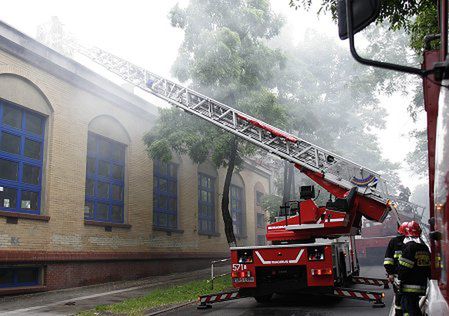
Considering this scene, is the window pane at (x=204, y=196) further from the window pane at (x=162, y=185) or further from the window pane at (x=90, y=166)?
the window pane at (x=90, y=166)

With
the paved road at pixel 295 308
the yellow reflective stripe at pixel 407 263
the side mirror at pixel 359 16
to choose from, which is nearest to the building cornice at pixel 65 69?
the paved road at pixel 295 308

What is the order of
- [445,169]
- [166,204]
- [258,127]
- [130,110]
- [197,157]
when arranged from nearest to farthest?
[445,169] → [258,127] → [197,157] → [130,110] → [166,204]

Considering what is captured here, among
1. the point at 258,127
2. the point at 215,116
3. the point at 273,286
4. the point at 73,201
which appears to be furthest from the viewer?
the point at 73,201

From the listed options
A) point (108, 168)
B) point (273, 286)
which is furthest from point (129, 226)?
point (273, 286)

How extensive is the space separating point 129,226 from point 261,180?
571 inches

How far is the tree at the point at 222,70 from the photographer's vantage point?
46.2ft

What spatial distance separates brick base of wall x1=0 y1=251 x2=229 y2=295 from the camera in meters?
11.5

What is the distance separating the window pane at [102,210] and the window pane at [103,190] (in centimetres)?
29

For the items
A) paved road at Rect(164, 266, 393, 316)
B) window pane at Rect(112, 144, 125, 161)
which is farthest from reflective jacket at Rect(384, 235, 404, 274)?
window pane at Rect(112, 144, 125, 161)

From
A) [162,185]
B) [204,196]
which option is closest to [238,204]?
[204,196]

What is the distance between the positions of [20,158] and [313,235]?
7.82 metres

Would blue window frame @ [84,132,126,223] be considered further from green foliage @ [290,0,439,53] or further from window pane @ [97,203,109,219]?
green foliage @ [290,0,439,53]

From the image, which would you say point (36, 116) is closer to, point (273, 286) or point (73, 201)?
point (73, 201)

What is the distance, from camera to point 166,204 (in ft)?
60.8
